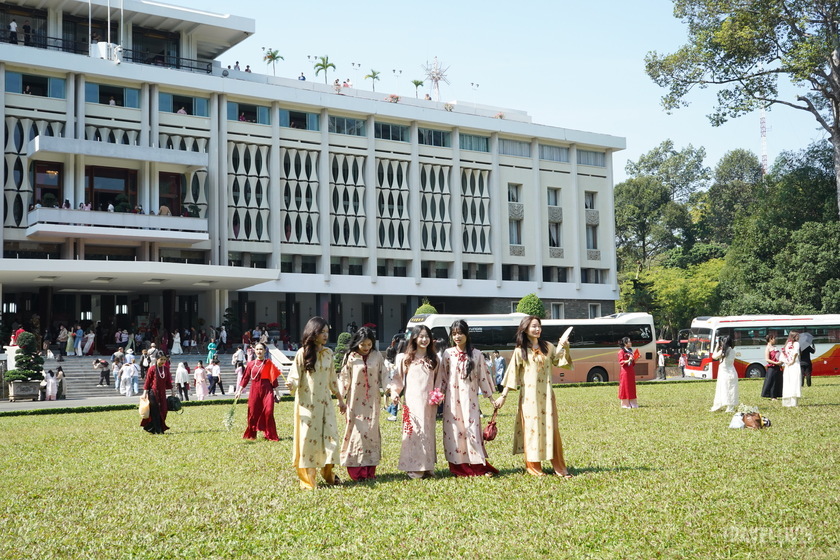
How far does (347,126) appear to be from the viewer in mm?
45062

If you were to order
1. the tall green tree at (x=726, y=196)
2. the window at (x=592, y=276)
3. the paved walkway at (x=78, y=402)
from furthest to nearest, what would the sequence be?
the tall green tree at (x=726, y=196) < the window at (x=592, y=276) < the paved walkway at (x=78, y=402)

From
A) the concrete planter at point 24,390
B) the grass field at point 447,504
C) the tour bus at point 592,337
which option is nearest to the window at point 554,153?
the tour bus at point 592,337

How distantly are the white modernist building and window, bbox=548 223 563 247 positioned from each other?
0.08 meters

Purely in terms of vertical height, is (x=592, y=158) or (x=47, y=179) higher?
(x=592, y=158)

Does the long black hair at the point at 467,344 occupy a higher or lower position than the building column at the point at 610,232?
lower

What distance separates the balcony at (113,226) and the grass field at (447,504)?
84.0 ft

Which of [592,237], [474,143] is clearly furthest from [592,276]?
[474,143]

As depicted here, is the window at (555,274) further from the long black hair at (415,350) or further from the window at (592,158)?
the long black hair at (415,350)

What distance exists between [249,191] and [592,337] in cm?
1843

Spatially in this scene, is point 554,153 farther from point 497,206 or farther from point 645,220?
point 645,220

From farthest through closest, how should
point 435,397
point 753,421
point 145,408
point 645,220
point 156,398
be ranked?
point 645,220 → point 156,398 → point 145,408 → point 753,421 → point 435,397

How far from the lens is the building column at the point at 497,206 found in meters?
48.4

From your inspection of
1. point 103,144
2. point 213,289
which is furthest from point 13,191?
point 213,289

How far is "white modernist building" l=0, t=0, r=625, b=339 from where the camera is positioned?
36.8 meters
